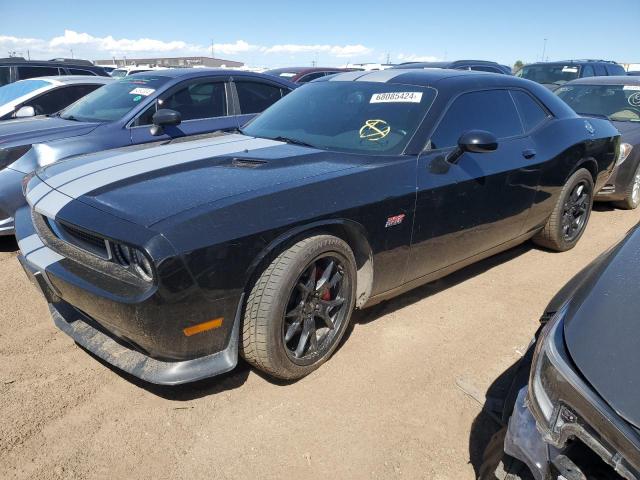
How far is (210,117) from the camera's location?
5230 mm

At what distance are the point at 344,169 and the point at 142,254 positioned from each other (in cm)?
117

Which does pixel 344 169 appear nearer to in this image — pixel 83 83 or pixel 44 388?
pixel 44 388

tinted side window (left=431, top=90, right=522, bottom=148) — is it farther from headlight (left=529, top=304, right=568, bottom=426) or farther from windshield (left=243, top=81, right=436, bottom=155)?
headlight (left=529, top=304, right=568, bottom=426)

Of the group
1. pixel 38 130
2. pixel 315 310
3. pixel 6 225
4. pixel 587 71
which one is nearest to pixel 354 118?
pixel 315 310

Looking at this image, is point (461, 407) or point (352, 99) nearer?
point (461, 407)

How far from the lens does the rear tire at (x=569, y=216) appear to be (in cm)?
425

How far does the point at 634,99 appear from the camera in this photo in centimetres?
632

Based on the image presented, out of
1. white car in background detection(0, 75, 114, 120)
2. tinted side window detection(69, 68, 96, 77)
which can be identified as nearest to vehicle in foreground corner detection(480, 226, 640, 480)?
white car in background detection(0, 75, 114, 120)

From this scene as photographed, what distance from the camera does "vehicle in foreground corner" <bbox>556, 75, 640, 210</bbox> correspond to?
5.66m

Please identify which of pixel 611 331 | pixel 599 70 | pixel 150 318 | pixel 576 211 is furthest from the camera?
pixel 599 70

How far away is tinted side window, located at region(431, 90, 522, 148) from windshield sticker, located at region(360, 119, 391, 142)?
0.98 ft

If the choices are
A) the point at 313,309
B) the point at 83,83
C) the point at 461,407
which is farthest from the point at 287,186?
the point at 83,83

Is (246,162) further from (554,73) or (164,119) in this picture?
(554,73)

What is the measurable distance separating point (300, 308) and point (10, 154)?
10.9 ft
